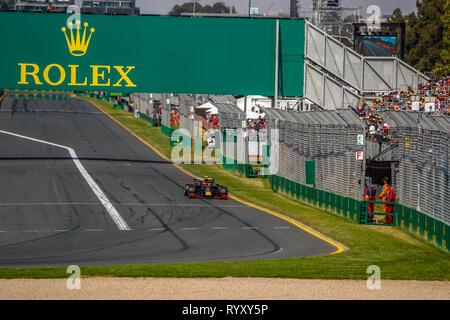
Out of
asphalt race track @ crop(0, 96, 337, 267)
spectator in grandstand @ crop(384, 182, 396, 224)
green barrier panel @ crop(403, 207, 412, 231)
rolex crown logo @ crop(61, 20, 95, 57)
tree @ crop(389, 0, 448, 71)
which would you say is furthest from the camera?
tree @ crop(389, 0, 448, 71)

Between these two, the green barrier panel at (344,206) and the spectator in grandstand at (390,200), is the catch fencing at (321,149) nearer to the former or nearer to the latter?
the green barrier panel at (344,206)

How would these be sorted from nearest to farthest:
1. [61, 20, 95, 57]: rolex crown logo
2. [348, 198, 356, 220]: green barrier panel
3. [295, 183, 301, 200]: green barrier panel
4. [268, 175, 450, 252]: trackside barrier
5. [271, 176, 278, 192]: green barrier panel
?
[268, 175, 450, 252]: trackside barrier < [348, 198, 356, 220]: green barrier panel < [295, 183, 301, 200]: green barrier panel < [61, 20, 95, 57]: rolex crown logo < [271, 176, 278, 192]: green barrier panel

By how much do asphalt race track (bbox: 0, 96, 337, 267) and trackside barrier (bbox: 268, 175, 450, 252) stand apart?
2.96m

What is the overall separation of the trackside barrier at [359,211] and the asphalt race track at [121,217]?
116 inches

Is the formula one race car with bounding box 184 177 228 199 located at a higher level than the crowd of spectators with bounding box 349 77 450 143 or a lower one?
lower

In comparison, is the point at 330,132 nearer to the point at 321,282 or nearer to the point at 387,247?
the point at 387,247

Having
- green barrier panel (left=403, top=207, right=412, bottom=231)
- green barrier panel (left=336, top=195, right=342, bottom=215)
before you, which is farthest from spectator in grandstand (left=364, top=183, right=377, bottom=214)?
green barrier panel (left=403, top=207, right=412, bottom=231)

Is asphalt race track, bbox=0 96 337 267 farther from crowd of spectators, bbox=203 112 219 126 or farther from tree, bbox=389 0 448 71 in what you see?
tree, bbox=389 0 448 71

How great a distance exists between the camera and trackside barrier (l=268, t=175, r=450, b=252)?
942 inches

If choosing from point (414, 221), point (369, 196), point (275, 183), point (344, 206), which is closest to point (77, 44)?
point (275, 183)

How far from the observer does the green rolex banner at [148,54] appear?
39562 mm
